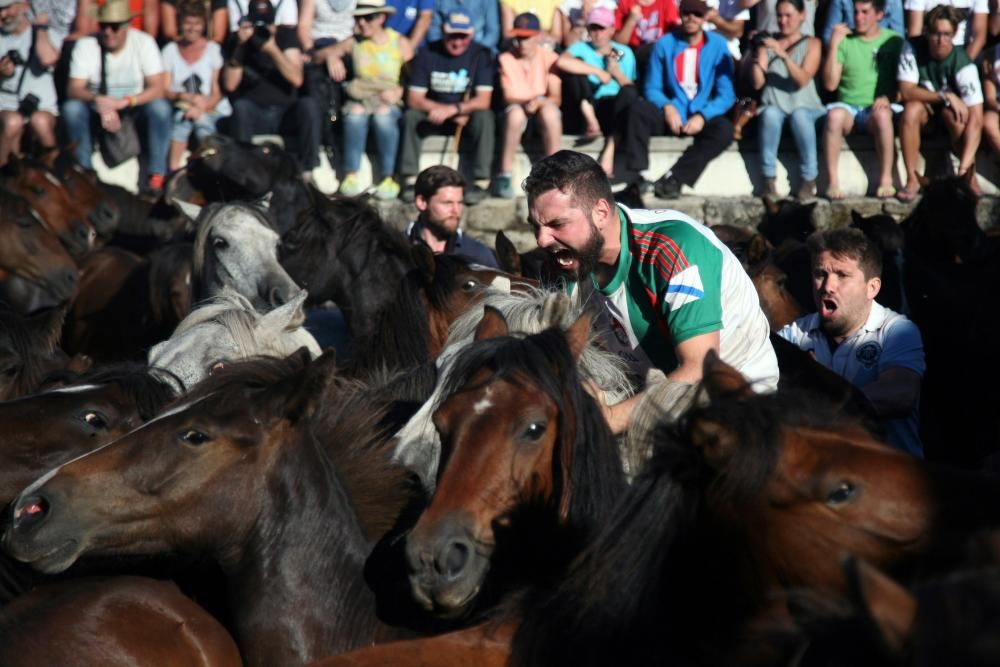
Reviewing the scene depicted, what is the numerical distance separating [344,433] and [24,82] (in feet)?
28.0

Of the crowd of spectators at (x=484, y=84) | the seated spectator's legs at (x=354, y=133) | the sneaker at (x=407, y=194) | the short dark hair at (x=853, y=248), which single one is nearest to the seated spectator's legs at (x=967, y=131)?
the crowd of spectators at (x=484, y=84)

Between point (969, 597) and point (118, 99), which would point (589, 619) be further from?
point (118, 99)

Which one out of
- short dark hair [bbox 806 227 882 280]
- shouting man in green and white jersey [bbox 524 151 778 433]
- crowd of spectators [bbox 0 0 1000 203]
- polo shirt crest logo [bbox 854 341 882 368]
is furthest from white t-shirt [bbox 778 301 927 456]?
crowd of spectators [bbox 0 0 1000 203]

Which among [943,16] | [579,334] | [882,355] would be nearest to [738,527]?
[579,334]

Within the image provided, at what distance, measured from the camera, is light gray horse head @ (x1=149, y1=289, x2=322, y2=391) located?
569 cm

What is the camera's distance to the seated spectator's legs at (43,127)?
37.9 feet

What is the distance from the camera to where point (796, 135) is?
38.3ft

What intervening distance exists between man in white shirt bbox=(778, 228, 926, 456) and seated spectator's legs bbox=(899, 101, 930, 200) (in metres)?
6.24

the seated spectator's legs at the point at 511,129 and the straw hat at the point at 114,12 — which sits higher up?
the straw hat at the point at 114,12

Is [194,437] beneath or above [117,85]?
above

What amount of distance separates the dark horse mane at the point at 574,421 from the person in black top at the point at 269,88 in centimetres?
788

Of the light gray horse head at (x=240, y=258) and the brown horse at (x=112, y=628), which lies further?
the light gray horse head at (x=240, y=258)

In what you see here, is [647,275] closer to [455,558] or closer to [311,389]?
[311,389]

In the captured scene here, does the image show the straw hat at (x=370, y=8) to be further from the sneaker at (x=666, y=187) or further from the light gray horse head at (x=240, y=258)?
the light gray horse head at (x=240, y=258)
